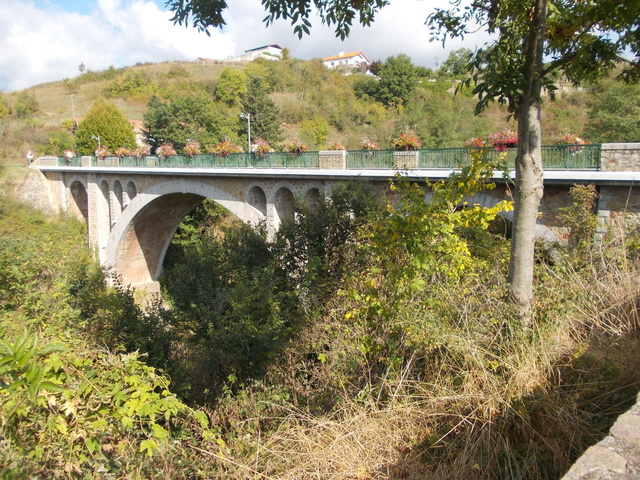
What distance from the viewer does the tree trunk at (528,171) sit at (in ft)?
10.7

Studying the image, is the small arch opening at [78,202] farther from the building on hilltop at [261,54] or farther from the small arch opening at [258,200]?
the building on hilltop at [261,54]

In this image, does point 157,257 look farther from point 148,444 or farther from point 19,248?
point 148,444

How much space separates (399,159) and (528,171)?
6672mm

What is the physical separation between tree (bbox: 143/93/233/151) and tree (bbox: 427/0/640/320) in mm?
33764

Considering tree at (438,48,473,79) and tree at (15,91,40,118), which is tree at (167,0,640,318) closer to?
tree at (438,48,473,79)

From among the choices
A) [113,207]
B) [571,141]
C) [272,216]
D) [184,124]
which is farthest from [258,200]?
[184,124]

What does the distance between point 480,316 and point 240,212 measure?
41.8ft

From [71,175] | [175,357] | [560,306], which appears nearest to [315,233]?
[175,357]

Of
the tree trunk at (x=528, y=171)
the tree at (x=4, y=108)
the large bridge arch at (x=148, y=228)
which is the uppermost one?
the tree at (x=4, y=108)

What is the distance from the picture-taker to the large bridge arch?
19.8 meters

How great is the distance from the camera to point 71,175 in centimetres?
2920

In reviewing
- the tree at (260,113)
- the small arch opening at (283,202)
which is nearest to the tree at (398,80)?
the tree at (260,113)

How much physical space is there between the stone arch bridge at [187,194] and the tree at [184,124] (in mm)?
8113

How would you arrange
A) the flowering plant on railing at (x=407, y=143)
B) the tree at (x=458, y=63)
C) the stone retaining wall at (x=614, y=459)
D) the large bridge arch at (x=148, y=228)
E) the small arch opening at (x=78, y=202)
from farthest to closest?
the small arch opening at (x=78, y=202)
the large bridge arch at (x=148, y=228)
the flowering plant on railing at (x=407, y=143)
the tree at (x=458, y=63)
the stone retaining wall at (x=614, y=459)
